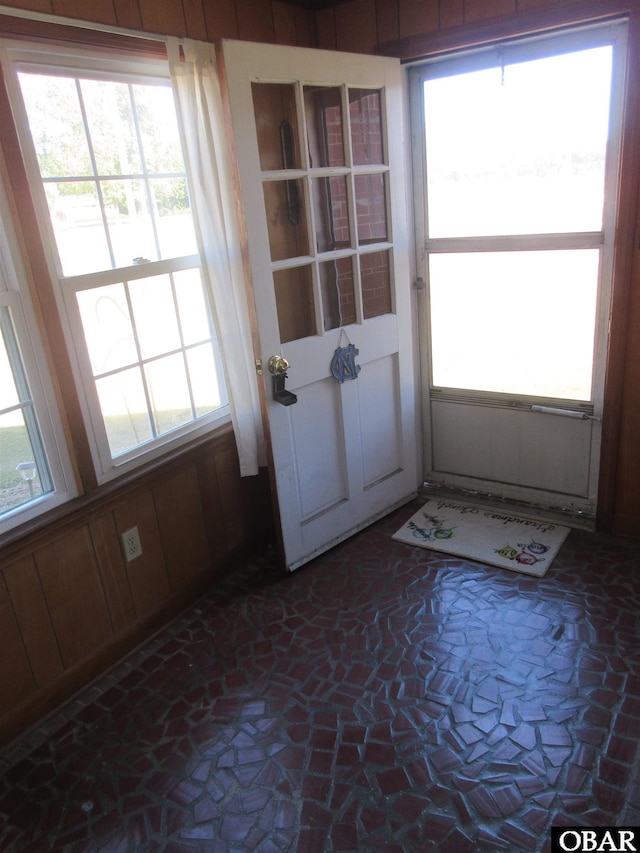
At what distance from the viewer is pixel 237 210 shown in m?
2.41

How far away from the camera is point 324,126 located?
265 cm

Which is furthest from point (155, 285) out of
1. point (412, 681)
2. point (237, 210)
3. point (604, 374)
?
point (604, 374)

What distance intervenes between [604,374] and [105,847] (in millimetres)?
2560

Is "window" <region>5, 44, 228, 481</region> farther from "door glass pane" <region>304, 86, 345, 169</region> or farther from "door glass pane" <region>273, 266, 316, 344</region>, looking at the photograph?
"door glass pane" <region>304, 86, 345, 169</region>

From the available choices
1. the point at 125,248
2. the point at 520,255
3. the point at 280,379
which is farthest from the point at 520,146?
the point at 125,248

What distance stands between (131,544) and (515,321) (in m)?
2.02

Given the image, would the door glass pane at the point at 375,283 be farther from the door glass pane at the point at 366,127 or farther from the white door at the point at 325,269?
the door glass pane at the point at 366,127

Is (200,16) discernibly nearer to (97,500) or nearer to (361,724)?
(97,500)

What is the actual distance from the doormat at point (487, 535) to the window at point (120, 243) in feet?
3.95

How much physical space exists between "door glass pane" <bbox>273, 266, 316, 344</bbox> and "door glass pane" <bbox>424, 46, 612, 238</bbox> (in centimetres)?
85

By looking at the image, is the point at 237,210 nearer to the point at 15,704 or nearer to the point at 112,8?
the point at 112,8

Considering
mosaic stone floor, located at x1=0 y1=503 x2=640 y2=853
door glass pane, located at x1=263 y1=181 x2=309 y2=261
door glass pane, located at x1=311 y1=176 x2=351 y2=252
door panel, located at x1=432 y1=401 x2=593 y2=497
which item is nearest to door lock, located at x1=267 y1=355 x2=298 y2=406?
door glass pane, located at x1=263 y1=181 x2=309 y2=261

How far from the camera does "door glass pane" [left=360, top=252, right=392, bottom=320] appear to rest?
9.55 ft

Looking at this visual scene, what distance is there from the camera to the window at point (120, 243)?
6.77ft
